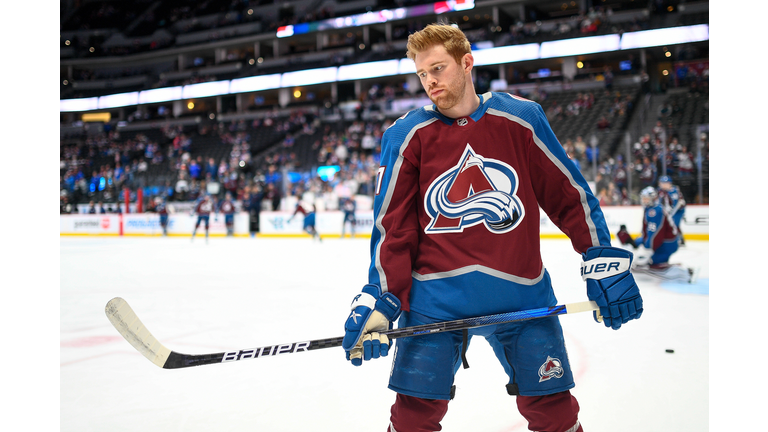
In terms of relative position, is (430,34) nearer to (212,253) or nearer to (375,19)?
(212,253)

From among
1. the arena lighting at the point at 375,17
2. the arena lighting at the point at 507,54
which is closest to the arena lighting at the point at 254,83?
Result: the arena lighting at the point at 375,17

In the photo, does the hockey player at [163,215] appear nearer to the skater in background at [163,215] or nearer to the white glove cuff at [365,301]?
the skater in background at [163,215]

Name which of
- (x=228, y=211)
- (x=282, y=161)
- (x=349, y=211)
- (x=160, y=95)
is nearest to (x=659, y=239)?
(x=349, y=211)

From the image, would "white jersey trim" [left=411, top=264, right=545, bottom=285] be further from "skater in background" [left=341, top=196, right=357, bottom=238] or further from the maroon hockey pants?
"skater in background" [left=341, top=196, right=357, bottom=238]

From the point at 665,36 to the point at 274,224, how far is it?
54.0 feet

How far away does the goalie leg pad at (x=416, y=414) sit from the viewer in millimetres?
1385

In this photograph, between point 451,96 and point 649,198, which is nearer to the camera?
point 451,96

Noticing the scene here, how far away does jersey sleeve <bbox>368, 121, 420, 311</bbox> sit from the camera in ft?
4.71

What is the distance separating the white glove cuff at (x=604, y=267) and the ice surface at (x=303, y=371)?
38.8 inches

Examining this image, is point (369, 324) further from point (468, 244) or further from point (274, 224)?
point (274, 224)

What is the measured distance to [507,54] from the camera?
74.6 ft

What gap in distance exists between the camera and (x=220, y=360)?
1.52 meters

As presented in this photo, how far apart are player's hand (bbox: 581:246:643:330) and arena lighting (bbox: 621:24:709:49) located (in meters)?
21.8
